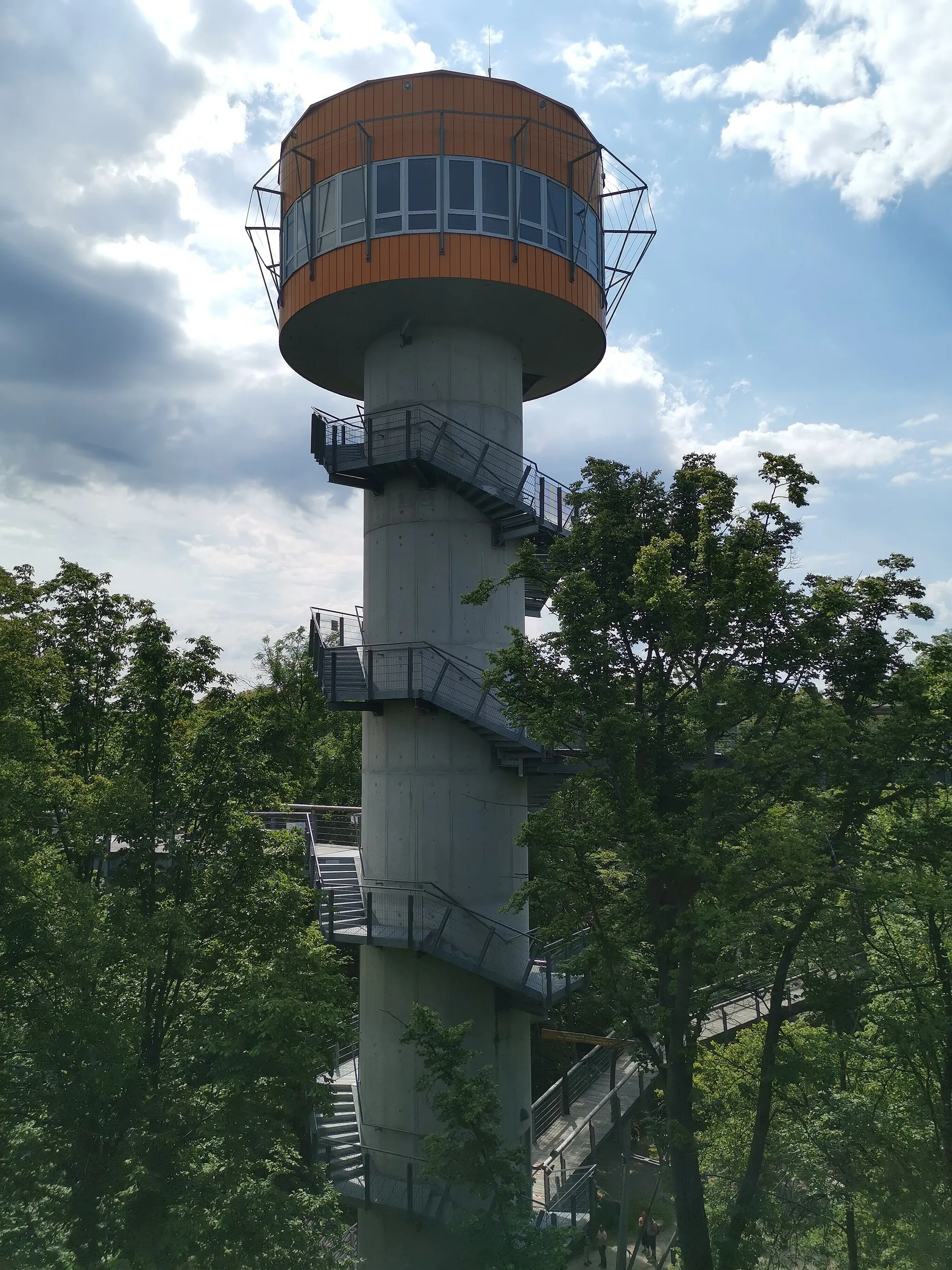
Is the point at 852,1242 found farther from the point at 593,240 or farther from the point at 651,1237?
the point at 593,240

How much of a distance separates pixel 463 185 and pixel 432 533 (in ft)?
24.3

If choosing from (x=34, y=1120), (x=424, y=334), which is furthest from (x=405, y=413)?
(x=34, y=1120)

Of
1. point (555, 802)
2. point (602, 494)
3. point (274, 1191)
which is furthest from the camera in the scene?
point (555, 802)

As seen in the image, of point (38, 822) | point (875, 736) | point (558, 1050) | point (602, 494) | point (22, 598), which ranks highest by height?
point (602, 494)

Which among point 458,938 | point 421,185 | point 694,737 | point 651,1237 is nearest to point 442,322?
point 421,185

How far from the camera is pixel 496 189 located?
19.8m

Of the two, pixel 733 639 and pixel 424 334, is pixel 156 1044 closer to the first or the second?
pixel 733 639

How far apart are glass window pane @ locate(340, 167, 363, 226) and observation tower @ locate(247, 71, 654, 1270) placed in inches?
2.0

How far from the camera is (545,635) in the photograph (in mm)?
14664

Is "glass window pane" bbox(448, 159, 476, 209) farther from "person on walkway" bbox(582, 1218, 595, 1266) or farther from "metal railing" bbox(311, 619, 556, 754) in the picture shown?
"person on walkway" bbox(582, 1218, 595, 1266)

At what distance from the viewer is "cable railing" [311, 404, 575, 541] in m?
19.9

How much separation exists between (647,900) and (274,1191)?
281 inches

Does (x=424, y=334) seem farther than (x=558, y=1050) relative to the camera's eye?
No

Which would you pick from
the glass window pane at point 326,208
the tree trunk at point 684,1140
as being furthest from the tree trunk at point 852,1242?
the glass window pane at point 326,208
